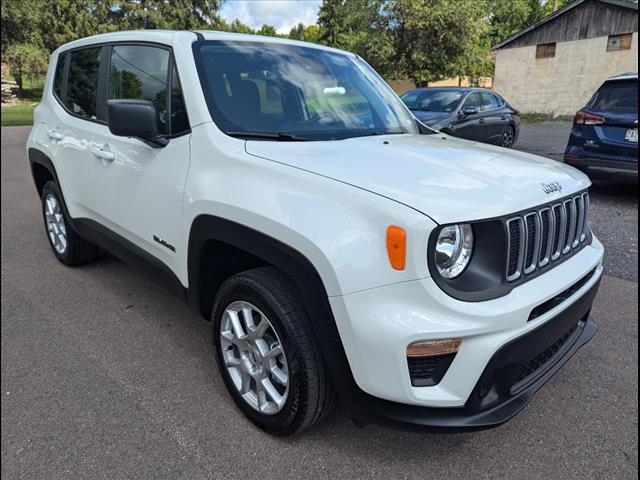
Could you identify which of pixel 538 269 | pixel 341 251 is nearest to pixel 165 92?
pixel 341 251

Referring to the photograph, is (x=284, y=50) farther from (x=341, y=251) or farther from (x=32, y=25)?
(x=32, y=25)

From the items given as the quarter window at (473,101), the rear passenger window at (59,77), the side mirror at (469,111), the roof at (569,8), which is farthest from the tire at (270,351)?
the roof at (569,8)

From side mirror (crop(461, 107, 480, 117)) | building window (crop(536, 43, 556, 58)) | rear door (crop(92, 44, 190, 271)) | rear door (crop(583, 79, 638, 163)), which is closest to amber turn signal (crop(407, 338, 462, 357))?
rear door (crop(92, 44, 190, 271))

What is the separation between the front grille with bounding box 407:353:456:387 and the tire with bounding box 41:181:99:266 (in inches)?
131

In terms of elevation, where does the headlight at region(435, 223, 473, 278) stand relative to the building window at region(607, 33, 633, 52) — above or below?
below

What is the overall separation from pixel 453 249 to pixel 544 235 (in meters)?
0.54

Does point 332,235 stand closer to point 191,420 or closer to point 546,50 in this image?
point 191,420

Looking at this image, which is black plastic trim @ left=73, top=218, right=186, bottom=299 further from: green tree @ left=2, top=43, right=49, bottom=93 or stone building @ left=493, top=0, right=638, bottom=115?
stone building @ left=493, top=0, right=638, bottom=115

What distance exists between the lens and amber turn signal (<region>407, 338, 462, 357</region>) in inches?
66.6

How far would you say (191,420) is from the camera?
2.42 meters

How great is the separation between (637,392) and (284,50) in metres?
2.90

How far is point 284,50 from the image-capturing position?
10.1 ft

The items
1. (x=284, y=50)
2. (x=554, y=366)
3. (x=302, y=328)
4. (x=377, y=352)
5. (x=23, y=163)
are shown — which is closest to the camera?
(x=377, y=352)

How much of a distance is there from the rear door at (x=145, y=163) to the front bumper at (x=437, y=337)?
1.27 metres
